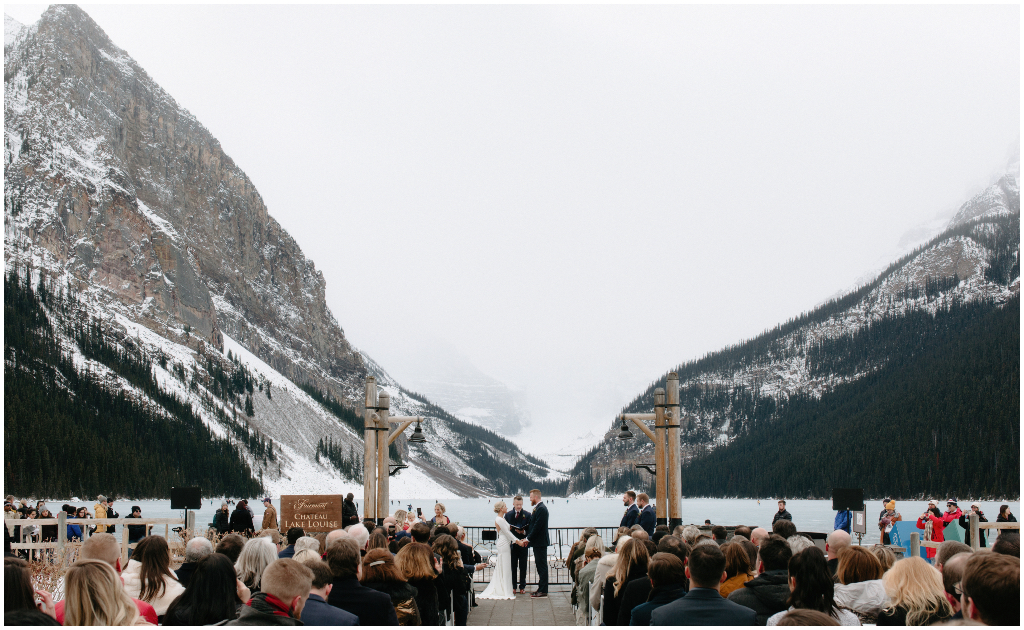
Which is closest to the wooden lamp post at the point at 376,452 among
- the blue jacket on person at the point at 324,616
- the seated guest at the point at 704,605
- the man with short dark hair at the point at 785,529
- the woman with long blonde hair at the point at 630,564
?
the man with short dark hair at the point at 785,529

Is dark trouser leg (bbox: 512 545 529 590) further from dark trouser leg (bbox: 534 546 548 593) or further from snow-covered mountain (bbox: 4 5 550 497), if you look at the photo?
snow-covered mountain (bbox: 4 5 550 497)

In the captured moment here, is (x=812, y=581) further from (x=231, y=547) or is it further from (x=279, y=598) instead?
(x=231, y=547)

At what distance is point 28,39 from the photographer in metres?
176

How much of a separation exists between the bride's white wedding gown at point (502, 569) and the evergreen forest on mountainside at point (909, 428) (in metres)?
112

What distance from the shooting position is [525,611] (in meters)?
13.0

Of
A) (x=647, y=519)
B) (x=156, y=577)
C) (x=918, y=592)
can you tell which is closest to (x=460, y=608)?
(x=647, y=519)

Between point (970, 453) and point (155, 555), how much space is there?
129775mm

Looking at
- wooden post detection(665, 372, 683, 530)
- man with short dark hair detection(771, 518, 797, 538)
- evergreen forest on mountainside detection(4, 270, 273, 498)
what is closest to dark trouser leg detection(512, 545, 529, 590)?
wooden post detection(665, 372, 683, 530)

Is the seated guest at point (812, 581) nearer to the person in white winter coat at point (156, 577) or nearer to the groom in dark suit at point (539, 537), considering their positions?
the person in white winter coat at point (156, 577)

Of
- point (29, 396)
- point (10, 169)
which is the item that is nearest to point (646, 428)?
point (29, 396)

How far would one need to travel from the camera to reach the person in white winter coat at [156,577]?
6.31 metres

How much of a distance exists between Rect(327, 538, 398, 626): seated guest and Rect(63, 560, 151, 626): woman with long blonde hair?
1.93m

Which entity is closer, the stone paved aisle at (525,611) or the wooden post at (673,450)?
the stone paved aisle at (525,611)

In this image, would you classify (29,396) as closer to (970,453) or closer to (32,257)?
(32,257)
